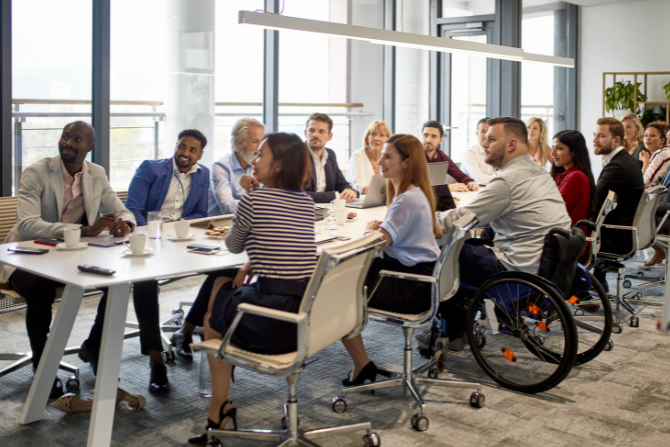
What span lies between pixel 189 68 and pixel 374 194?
85.2 inches

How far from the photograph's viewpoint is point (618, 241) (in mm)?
4332

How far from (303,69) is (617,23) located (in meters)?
4.94

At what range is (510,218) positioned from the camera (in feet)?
10.9

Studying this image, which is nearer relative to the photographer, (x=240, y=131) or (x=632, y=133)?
Result: (x=240, y=131)

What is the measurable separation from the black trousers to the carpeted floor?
20 centimetres

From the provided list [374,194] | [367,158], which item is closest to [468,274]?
[374,194]

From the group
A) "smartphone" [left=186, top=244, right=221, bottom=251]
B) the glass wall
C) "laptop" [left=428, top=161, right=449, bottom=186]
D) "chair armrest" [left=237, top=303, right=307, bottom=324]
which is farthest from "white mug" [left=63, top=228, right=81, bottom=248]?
"laptop" [left=428, top=161, right=449, bottom=186]

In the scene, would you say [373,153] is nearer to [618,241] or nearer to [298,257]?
[618,241]

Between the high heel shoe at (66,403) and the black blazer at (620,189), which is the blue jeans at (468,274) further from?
the high heel shoe at (66,403)

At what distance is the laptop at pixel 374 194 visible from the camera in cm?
415

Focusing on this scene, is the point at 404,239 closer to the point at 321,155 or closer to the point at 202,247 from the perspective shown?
the point at 202,247

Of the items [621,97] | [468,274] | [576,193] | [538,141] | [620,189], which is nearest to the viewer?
[468,274]

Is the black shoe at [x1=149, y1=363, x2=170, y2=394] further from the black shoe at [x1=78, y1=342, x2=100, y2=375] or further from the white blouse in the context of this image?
the white blouse

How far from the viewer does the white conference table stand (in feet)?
7.68
